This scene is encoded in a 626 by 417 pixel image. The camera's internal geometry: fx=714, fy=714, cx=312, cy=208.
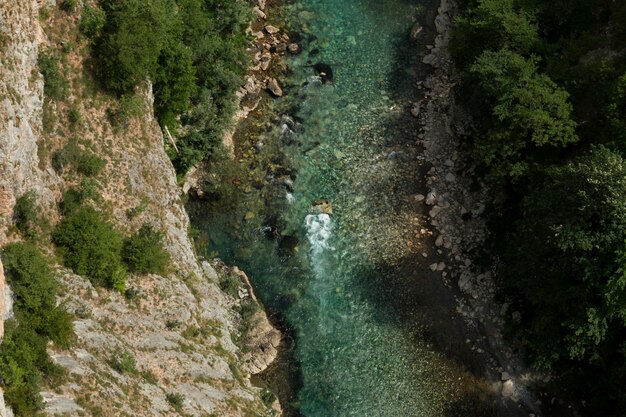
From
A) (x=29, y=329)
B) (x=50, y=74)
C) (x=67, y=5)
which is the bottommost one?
(x=29, y=329)

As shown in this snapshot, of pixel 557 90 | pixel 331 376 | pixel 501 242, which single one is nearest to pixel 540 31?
pixel 557 90

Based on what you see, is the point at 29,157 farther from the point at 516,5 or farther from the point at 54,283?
the point at 516,5

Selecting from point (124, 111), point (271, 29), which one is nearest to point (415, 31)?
point (271, 29)

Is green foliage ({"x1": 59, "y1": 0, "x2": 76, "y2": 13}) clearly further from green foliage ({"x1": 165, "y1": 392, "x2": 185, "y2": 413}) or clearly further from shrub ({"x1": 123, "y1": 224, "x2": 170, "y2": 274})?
green foliage ({"x1": 165, "y1": 392, "x2": 185, "y2": 413})

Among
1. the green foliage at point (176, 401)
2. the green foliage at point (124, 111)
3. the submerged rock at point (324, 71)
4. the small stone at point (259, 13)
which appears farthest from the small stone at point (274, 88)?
the green foliage at point (176, 401)

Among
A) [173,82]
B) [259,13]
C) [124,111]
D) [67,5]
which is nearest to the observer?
[67,5]

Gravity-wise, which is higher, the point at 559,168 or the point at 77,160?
the point at 559,168

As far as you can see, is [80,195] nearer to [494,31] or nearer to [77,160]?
[77,160]
